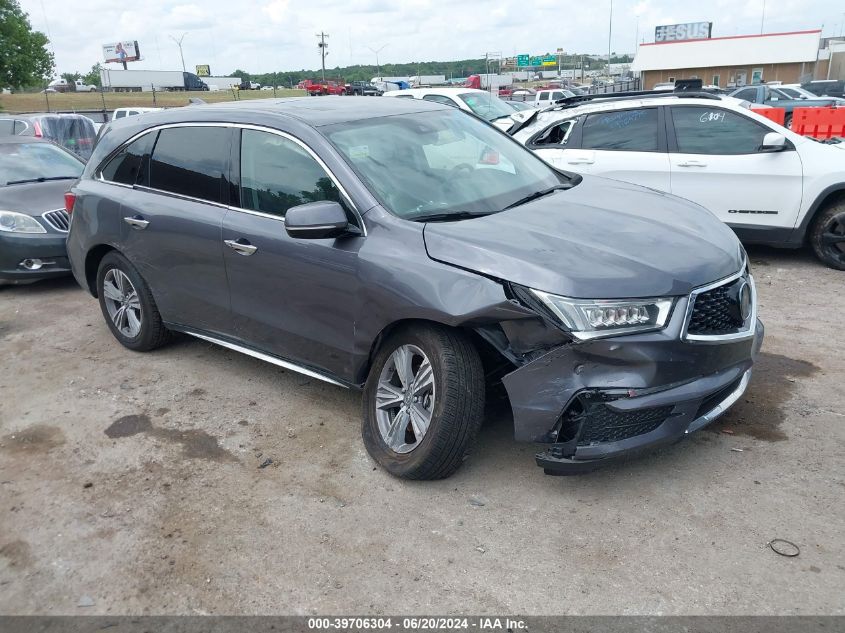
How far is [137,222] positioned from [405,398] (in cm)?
262

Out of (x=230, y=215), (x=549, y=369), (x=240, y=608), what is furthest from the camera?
(x=230, y=215)

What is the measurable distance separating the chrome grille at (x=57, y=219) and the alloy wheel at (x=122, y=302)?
2523mm

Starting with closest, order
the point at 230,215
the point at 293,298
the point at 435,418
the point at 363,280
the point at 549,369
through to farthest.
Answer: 1. the point at 549,369
2. the point at 435,418
3. the point at 363,280
4. the point at 293,298
5. the point at 230,215

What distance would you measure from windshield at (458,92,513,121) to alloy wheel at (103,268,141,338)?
9.77 metres

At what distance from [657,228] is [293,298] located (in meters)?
2.02

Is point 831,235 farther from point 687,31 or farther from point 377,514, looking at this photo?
point 687,31

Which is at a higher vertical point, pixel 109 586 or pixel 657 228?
pixel 657 228

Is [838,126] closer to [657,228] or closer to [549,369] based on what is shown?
[657,228]

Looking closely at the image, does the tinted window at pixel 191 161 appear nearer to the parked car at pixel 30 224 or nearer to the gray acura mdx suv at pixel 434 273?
the gray acura mdx suv at pixel 434 273

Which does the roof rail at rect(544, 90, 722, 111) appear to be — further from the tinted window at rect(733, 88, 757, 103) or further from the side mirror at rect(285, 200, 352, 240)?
the tinted window at rect(733, 88, 757, 103)

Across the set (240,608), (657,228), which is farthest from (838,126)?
(240,608)

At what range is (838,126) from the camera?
1083 cm

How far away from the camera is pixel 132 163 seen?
538cm

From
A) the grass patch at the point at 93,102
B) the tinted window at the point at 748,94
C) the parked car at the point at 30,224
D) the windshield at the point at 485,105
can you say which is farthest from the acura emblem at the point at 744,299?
the grass patch at the point at 93,102
